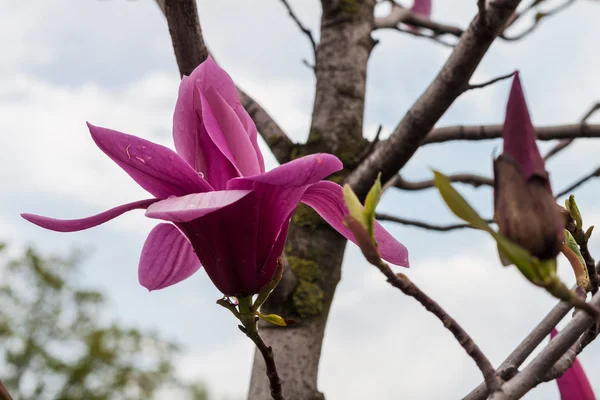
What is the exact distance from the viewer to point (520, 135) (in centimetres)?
38

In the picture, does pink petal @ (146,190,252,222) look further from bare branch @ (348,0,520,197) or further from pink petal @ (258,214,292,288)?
bare branch @ (348,0,520,197)

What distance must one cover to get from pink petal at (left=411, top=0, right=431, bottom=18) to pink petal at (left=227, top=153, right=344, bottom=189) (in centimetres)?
191

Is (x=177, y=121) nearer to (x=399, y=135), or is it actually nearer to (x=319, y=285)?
(x=399, y=135)

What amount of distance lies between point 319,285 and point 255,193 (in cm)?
80

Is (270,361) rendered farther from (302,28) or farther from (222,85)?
(302,28)

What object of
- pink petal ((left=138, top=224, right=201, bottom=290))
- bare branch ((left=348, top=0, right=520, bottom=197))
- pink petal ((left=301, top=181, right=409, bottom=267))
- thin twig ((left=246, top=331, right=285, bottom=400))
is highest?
bare branch ((left=348, top=0, right=520, bottom=197))

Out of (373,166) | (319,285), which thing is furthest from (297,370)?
(373,166)

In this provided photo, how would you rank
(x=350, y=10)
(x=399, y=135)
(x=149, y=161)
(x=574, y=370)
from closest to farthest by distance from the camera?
(x=149, y=161) < (x=574, y=370) < (x=399, y=135) < (x=350, y=10)

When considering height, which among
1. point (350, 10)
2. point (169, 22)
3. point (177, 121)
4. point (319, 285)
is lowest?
point (177, 121)

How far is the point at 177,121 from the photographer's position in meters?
0.60

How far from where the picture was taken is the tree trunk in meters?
1.22

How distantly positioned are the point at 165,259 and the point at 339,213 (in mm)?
233

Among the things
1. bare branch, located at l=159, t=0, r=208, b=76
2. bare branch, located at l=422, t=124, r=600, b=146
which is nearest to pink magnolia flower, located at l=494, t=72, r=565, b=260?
bare branch, located at l=159, t=0, r=208, b=76

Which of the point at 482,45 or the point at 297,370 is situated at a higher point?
the point at 482,45
